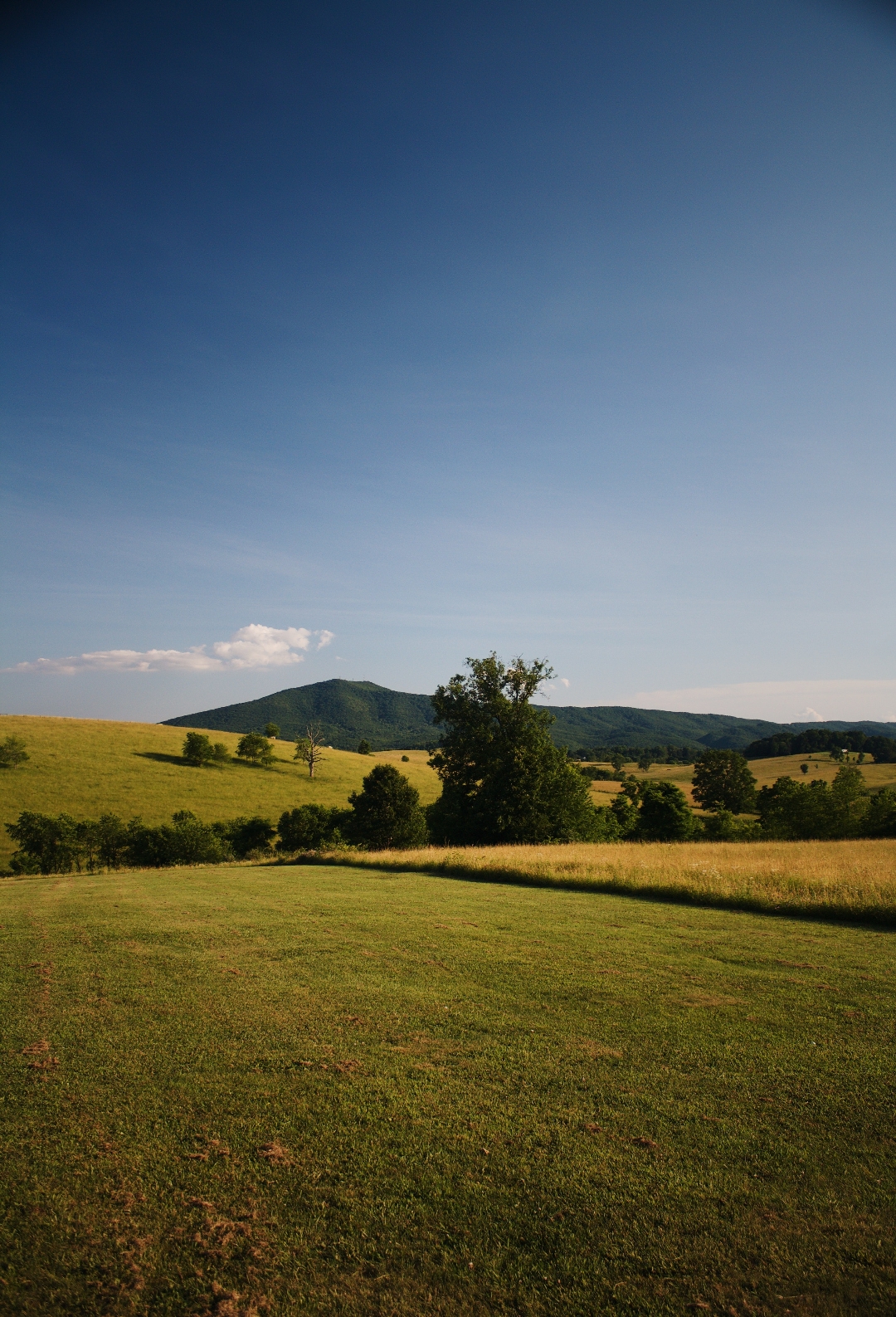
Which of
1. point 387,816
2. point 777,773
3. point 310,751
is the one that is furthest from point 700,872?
point 777,773

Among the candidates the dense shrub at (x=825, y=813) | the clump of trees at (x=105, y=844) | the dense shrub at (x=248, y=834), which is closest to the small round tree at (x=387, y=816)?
the clump of trees at (x=105, y=844)

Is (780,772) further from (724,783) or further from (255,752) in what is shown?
(255,752)

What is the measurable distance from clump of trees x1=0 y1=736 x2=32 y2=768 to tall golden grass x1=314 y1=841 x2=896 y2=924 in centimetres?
5036

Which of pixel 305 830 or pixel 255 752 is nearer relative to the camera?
pixel 305 830

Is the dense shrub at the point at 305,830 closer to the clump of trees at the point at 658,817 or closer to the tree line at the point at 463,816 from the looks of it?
the tree line at the point at 463,816

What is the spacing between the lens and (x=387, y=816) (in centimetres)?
4584

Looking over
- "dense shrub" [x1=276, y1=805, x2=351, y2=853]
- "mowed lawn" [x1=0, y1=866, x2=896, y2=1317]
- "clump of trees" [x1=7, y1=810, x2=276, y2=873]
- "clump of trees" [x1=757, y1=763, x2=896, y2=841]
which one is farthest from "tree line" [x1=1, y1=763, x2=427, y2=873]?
"mowed lawn" [x1=0, y1=866, x2=896, y2=1317]

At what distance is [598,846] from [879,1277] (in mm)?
27047

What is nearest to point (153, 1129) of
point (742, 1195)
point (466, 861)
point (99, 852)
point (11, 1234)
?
point (11, 1234)

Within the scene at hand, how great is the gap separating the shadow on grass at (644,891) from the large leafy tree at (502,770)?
15.9 m

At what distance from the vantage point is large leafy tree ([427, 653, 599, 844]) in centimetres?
4038

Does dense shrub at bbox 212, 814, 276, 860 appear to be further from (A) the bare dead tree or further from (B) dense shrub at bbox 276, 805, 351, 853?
(A) the bare dead tree

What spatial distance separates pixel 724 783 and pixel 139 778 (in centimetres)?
7454

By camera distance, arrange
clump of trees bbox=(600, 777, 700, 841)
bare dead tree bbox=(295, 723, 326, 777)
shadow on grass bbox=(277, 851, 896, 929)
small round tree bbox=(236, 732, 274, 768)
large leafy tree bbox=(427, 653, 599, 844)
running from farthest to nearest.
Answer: bare dead tree bbox=(295, 723, 326, 777) < small round tree bbox=(236, 732, 274, 768) < clump of trees bbox=(600, 777, 700, 841) < large leafy tree bbox=(427, 653, 599, 844) < shadow on grass bbox=(277, 851, 896, 929)
